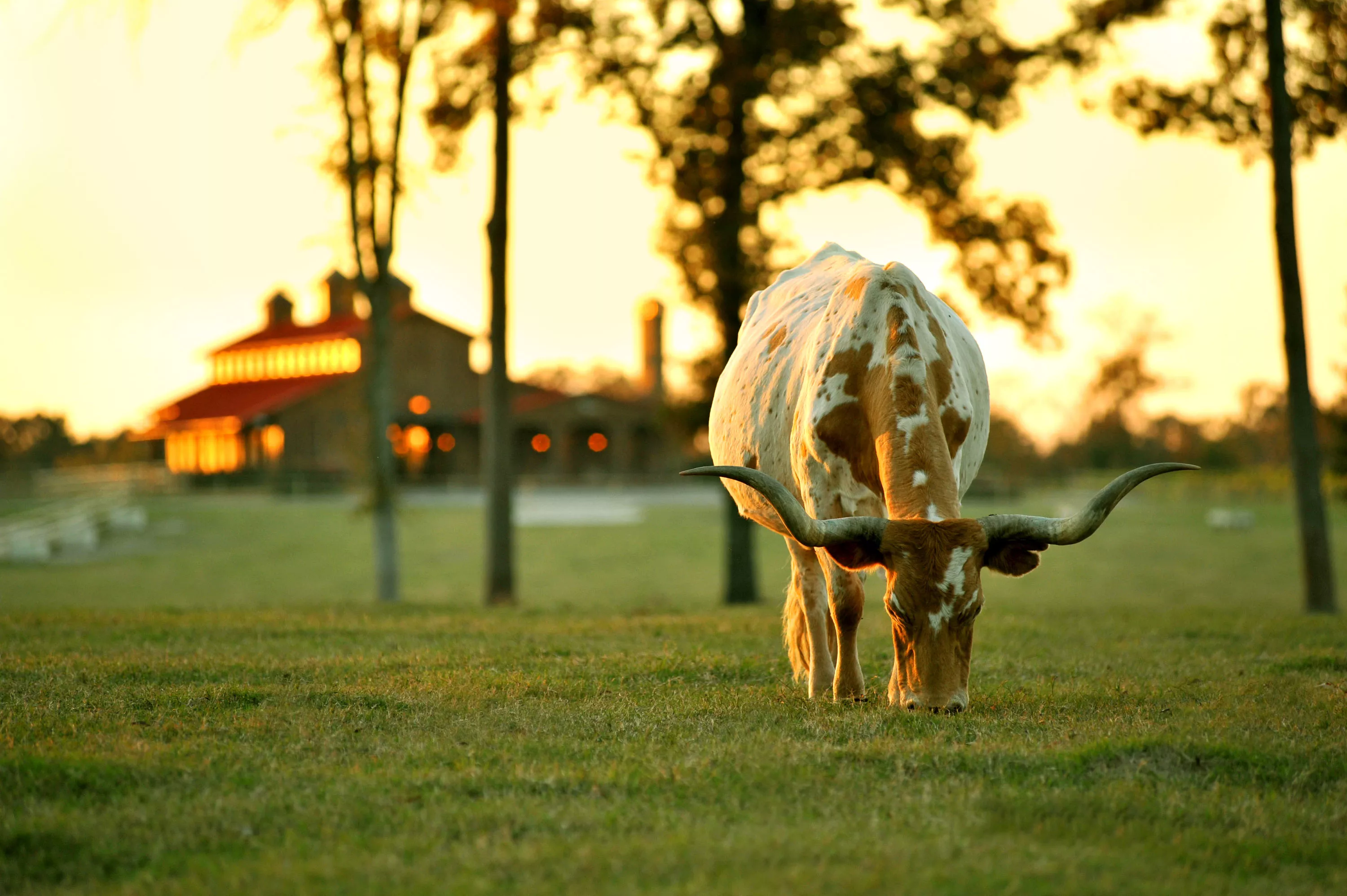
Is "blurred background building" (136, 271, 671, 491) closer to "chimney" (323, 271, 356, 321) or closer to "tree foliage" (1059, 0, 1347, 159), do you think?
"chimney" (323, 271, 356, 321)

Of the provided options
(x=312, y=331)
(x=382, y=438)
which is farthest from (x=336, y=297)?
(x=382, y=438)

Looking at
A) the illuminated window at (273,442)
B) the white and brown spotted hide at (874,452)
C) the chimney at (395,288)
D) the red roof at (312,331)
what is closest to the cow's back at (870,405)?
the white and brown spotted hide at (874,452)

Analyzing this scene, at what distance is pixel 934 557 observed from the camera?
619cm

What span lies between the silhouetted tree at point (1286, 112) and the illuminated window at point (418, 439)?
49030 millimetres

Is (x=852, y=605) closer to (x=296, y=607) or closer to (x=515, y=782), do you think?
(x=515, y=782)

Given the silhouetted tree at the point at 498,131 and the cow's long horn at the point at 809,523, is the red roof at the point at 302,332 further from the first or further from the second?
the cow's long horn at the point at 809,523

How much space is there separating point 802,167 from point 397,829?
16.7 metres

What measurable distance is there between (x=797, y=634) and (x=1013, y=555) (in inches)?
76.9

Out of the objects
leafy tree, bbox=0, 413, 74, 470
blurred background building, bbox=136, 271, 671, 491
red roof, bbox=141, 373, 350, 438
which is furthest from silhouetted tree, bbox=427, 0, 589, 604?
leafy tree, bbox=0, 413, 74, 470

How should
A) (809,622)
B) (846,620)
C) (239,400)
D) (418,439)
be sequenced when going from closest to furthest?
(846,620) → (809,622) → (239,400) → (418,439)

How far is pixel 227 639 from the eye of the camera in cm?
1050

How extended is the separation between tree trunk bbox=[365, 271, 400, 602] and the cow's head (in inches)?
560

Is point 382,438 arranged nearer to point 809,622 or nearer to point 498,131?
point 498,131

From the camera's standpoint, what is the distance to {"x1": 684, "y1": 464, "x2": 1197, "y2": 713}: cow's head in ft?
20.3
